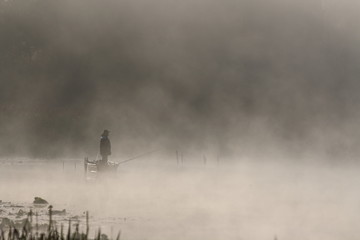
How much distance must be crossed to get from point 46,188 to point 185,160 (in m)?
85.0

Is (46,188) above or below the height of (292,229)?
above

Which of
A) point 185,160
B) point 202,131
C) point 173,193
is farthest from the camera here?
point 202,131

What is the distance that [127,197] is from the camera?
50.5 m

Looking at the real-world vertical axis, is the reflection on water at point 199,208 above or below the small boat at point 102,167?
below

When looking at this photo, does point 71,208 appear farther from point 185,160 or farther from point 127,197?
point 185,160

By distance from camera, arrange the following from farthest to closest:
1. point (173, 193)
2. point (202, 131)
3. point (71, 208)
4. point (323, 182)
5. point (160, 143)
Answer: point (202, 131)
point (160, 143)
point (323, 182)
point (173, 193)
point (71, 208)

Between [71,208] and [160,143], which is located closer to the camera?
[71,208]

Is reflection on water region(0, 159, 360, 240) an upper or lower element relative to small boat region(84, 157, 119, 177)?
lower

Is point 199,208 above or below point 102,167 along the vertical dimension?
below

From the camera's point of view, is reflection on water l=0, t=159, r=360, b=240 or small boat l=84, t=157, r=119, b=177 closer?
reflection on water l=0, t=159, r=360, b=240

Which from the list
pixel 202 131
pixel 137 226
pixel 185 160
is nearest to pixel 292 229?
pixel 137 226

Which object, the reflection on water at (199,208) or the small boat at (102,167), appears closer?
the reflection on water at (199,208)

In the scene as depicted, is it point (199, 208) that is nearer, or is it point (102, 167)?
point (199, 208)

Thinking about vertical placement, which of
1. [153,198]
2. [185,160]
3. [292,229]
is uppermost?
[185,160]
